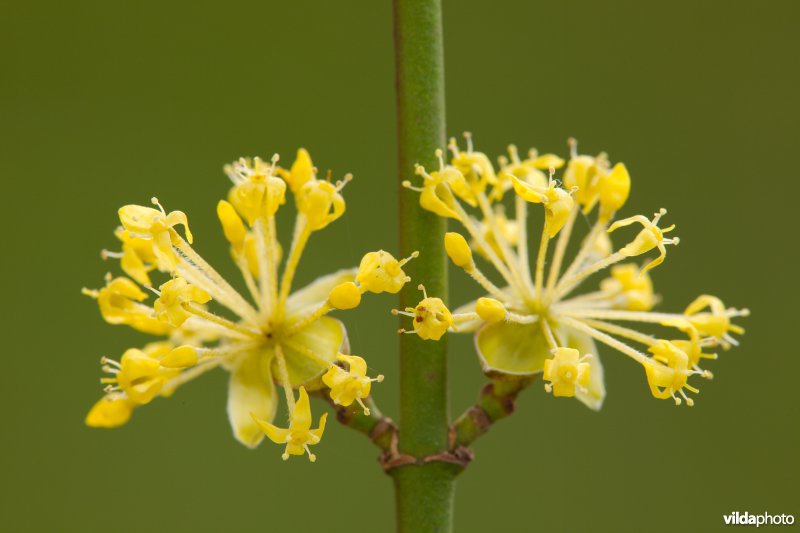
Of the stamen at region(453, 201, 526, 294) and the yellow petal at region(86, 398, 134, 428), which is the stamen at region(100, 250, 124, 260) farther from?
the stamen at region(453, 201, 526, 294)

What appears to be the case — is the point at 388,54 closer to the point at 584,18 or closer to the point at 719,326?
the point at 584,18

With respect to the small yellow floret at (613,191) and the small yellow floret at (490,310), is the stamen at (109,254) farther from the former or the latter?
the small yellow floret at (613,191)

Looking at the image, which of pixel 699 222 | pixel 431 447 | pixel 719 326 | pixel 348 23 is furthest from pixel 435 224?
pixel 348 23

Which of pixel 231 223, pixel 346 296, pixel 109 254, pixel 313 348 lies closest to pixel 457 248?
pixel 346 296

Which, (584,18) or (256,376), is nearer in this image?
(256,376)

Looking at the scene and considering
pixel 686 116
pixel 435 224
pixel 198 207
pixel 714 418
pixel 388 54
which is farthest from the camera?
pixel 388 54

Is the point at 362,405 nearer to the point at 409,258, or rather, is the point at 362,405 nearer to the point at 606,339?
the point at 409,258

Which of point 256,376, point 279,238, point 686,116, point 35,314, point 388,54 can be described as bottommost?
point 256,376

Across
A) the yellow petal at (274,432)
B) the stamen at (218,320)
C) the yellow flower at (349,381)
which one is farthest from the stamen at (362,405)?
the stamen at (218,320)
